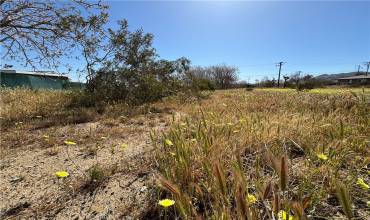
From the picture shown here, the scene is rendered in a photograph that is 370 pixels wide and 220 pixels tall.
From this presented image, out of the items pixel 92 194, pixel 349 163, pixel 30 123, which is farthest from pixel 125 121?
pixel 349 163

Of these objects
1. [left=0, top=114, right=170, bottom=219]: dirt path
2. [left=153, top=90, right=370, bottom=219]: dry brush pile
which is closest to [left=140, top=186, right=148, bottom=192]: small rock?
[left=0, top=114, right=170, bottom=219]: dirt path

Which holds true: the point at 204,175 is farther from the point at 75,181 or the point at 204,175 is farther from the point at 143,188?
the point at 75,181

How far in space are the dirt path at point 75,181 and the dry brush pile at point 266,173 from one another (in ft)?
0.80

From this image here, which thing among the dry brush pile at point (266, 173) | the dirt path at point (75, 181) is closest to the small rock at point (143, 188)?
the dirt path at point (75, 181)

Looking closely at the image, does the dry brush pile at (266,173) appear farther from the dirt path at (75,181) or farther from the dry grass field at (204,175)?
the dirt path at (75,181)

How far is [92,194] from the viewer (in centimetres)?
188

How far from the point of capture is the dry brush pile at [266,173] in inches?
46.7

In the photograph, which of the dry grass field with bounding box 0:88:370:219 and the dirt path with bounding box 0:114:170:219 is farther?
the dirt path with bounding box 0:114:170:219

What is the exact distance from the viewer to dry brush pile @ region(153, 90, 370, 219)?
1186 millimetres

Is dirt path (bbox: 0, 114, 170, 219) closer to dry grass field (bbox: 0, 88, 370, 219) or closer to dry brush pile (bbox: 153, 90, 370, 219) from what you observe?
dry grass field (bbox: 0, 88, 370, 219)

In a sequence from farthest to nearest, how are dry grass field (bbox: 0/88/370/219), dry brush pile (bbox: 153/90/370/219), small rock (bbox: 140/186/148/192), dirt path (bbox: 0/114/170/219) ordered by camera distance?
small rock (bbox: 140/186/148/192)
dirt path (bbox: 0/114/170/219)
dry grass field (bbox: 0/88/370/219)
dry brush pile (bbox: 153/90/370/219)

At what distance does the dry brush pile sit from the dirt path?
0.24 metres

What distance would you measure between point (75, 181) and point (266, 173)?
5.38 ft

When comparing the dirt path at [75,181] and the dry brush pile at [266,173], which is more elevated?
the dry brush pile at [266,173]
